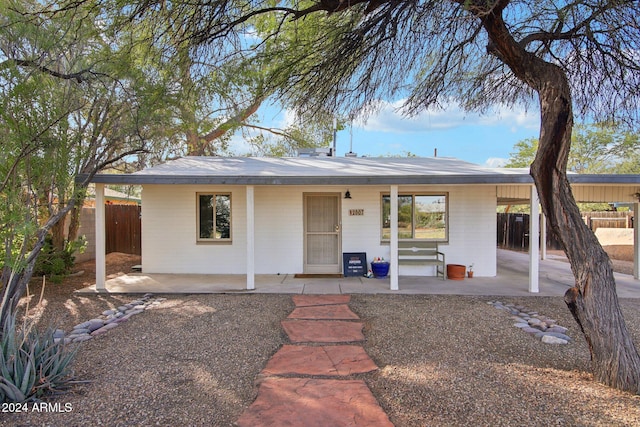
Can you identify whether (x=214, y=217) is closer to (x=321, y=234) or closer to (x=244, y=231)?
(x=244, y=231)

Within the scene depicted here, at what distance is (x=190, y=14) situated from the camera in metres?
4.32

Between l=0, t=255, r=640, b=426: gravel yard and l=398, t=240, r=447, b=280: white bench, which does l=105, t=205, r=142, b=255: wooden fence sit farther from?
l=398, t=240, r=447, b=280: white bench

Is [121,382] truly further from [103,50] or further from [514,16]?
[514,16]

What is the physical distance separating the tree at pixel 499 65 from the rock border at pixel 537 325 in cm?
124

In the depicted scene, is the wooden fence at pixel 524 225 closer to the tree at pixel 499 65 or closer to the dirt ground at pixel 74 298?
the dirt ground at pixel 74 298

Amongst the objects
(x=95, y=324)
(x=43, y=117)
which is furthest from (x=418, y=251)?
(x=43, y=117)

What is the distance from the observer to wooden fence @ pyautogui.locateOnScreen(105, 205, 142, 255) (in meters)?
13.0

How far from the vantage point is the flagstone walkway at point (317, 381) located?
283cm

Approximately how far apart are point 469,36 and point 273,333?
4765 millimetres

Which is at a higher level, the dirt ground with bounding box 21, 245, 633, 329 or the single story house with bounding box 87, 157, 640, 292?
the single story house with bounding box 87, 157, 640, 292

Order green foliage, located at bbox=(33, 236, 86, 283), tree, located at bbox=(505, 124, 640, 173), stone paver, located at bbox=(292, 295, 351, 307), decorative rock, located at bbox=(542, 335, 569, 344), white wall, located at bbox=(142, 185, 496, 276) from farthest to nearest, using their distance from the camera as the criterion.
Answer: tree, located at bbox=(505, 124, 640, 173), white wall, located at bbox=(142, 185, 496, 276), green foliage, located at bbox=(33, 236, 86, 283), stone paver, located at bbox=(292, 295, 351, 307), decorative rock, located at bbox=(542, 335, 569, 344)

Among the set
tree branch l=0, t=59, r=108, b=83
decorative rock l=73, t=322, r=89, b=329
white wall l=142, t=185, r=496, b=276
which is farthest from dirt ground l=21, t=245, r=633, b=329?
tree branch l=0, t=59, r=108, b=83

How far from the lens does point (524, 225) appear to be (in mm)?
16703

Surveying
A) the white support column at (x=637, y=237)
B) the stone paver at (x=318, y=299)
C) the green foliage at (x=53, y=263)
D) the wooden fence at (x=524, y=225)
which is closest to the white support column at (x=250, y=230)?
the stone paver at (x=318, y=299)
